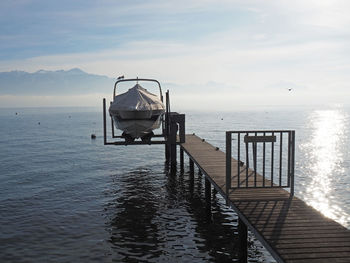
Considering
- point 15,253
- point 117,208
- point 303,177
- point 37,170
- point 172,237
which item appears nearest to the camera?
point 15,253

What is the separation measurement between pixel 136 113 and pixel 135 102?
2.29ft

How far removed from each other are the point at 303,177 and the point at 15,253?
64.9 ft

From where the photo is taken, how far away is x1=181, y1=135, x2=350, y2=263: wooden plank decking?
21.6 ft

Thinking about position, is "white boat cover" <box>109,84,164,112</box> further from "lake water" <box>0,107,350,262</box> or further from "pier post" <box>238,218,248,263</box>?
"pier post" <box>238,218,248,263</box>

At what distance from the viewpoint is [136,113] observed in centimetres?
1947

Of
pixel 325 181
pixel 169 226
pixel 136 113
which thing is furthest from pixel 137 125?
pixel 325 181

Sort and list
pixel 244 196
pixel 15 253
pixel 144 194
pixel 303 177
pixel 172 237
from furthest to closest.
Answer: pixel 303 177 < pixel 144 194 < pixel 172 237 < pixel 15 253 < pixel 244 196

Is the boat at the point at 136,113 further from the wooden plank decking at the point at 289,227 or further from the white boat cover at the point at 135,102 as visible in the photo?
the wooden plank decking at the point at 289,227

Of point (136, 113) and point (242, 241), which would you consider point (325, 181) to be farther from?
point (242, 241)

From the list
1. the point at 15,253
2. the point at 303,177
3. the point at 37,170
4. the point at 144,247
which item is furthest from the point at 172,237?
the point at 37,170

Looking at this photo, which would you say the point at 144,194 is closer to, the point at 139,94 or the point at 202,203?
the point at 202,203

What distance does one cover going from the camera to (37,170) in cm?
2720

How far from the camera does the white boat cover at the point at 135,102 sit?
19484mm

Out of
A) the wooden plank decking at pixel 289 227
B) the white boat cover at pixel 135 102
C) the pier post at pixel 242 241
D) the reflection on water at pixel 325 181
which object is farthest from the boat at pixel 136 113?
the pier post at pixel 242 241
